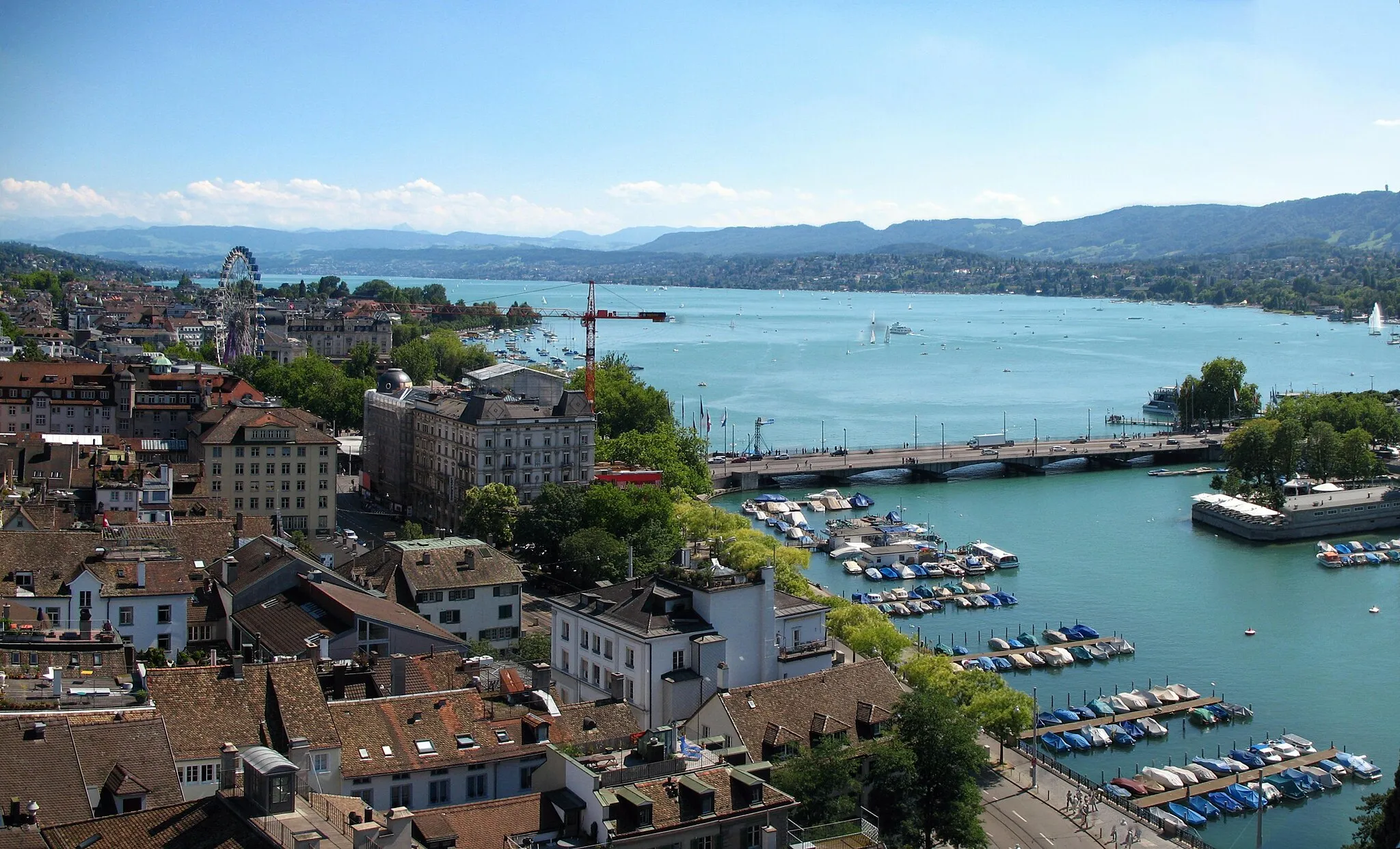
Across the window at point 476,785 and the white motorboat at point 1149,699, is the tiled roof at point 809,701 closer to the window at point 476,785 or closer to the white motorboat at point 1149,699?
the window at point 476,785

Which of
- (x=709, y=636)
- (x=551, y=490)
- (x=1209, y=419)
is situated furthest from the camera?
(x=1209, y=419)

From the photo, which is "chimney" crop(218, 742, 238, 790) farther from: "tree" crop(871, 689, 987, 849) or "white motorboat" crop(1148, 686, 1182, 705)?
"white motorboat" crop(1148, 686, 1182, 705)

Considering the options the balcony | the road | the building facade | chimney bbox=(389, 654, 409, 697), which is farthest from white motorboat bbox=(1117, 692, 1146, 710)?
the road

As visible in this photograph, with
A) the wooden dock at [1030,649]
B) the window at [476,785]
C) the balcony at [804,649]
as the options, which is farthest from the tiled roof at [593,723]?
the wooden dock at [1030,649]

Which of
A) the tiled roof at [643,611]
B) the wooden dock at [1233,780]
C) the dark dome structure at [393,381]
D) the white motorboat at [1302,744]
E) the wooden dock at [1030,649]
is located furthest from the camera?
the dark dome structure at [393,381]

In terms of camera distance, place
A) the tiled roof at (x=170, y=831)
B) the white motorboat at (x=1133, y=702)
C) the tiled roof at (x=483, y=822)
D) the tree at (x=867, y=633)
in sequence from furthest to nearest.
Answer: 1. the white motorboat at (x=1133, y=702)
2. the tree at (x=867, y=633)
3. the tiled roof at (x=483, y=822)
4. the tiled roof at (x=170, y=831)

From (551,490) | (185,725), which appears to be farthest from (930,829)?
(551,490)

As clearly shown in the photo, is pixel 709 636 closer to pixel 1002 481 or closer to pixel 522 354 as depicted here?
pixel 1002 481
